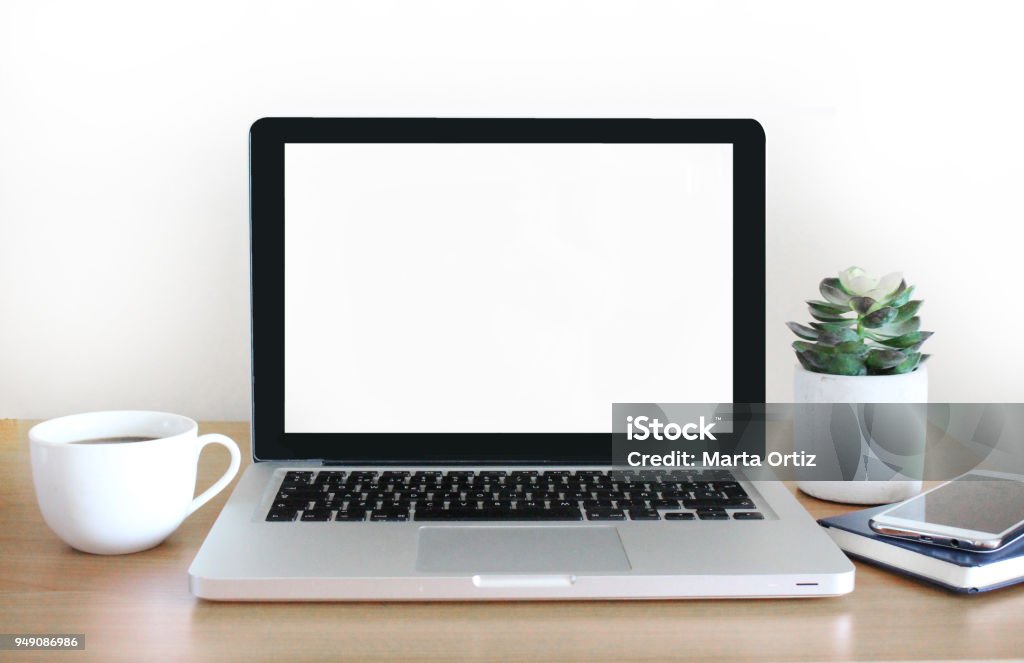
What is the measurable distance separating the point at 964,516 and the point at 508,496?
35 cm

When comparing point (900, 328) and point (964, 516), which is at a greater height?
point (900, 328)

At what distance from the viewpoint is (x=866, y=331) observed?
829 mm

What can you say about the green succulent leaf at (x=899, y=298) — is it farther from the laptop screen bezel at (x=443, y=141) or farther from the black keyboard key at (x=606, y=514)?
the black keyboard key at (x=606, y=514)

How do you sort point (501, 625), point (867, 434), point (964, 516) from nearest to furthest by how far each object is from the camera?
point (501, 625) → point (964, 516) → point (867, 434)

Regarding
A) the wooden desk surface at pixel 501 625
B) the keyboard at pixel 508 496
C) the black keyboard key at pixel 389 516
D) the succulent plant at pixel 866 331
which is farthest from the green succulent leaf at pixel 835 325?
the black keyboard key at pixel 389 516

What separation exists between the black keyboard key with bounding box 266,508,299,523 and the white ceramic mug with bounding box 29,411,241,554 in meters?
0.06

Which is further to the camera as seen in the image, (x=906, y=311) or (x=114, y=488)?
(x=906, y=311)

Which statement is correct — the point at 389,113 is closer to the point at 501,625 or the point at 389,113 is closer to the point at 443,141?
the point at 443,141

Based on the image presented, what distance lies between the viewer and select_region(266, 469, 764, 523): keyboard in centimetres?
69

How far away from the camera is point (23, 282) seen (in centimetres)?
101

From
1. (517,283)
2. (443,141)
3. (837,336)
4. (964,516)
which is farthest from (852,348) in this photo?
(443,141)

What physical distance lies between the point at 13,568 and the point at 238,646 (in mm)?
223

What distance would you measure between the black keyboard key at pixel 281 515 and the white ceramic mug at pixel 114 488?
0.06 meters

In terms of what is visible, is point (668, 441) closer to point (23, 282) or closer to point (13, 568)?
point (13, 568)
